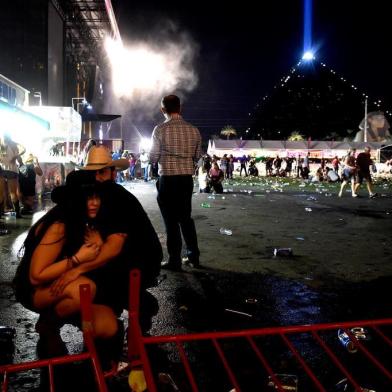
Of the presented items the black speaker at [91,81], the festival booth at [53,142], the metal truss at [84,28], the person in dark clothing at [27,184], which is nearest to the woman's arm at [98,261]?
the person in dark clothing at [27,184]

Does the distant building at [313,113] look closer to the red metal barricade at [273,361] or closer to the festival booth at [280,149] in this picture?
the festival booth at [280,149]

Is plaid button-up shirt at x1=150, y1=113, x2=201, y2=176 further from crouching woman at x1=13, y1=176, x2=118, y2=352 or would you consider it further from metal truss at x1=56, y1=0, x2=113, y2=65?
metal truss at x1=56, y1=0, x2=113, y2=65

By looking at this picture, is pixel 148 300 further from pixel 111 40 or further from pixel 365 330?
pixel 111 40

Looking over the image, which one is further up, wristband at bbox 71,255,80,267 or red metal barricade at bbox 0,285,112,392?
wristband at bbox 71,255,80,267

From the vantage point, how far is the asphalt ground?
359 cm

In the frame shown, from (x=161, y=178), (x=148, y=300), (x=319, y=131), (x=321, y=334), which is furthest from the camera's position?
(x=319, y=131)

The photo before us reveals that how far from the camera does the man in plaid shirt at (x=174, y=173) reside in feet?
17.1

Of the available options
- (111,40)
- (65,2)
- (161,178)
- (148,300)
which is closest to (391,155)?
(111,40)

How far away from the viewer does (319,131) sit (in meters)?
62.5

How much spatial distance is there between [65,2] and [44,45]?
4017 mm

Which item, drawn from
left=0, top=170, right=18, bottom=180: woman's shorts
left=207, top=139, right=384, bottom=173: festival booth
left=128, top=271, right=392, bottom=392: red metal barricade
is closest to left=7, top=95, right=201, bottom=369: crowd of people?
left=128, top=271, right=392, bottom=392: red metal barricade

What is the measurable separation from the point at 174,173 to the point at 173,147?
1.02ft

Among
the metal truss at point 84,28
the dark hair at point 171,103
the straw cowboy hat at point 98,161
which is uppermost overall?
the metal truss at point 84,28

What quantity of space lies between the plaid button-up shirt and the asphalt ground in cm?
120
